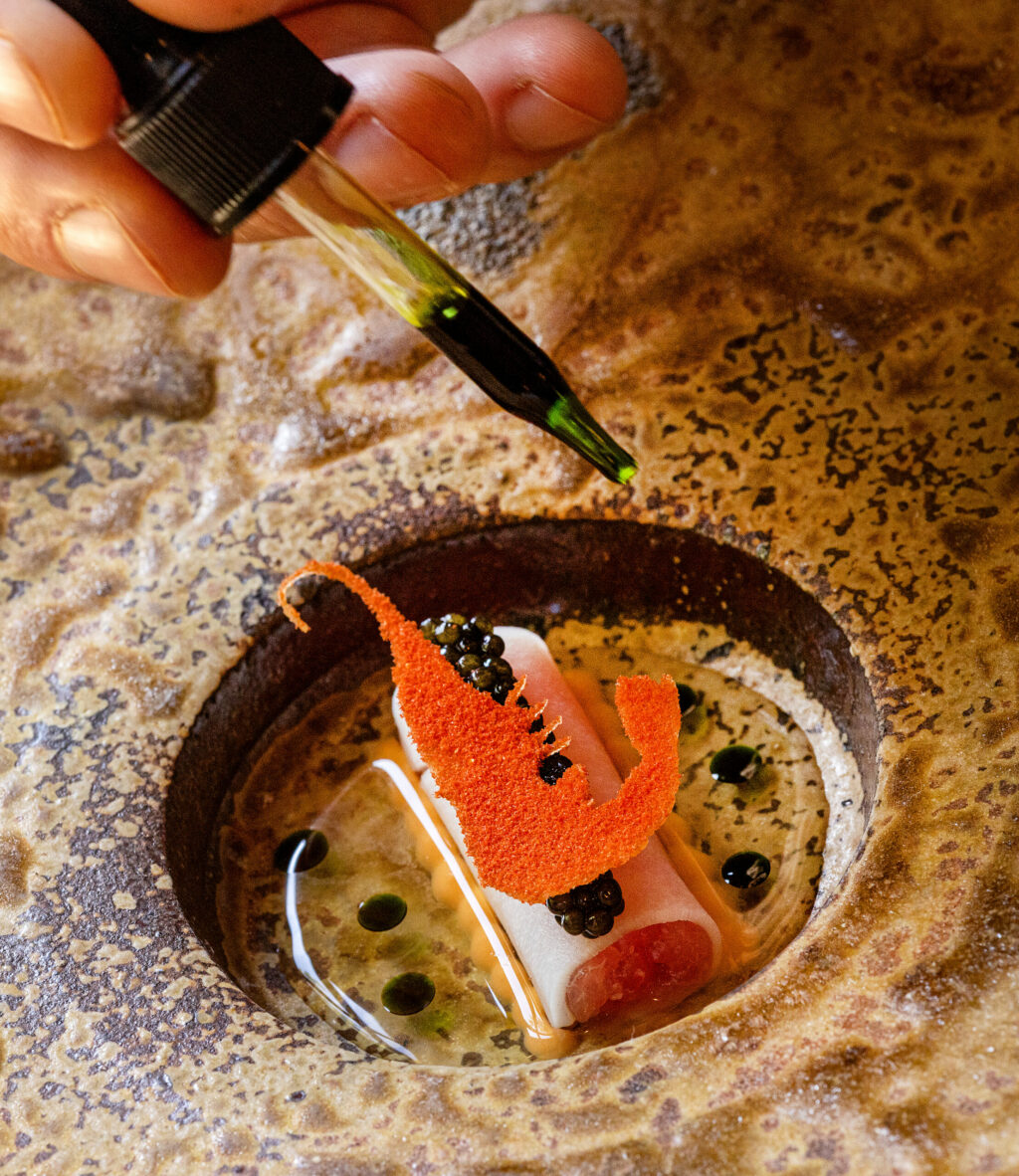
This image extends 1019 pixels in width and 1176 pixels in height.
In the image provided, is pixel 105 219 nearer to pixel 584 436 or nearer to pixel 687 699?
pixel 584 436

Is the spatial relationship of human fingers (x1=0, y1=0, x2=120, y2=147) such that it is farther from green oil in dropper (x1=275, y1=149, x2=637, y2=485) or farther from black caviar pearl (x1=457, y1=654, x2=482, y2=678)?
black caviar pearl (x1=457, y1=654, x2=482, y2=678)

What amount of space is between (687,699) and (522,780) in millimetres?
228

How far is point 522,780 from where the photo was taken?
37.6 inches

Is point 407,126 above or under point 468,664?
above

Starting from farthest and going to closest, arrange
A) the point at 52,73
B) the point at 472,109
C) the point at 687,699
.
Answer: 1. the point at 687,699
2. the point at 472,109
3. the point at 52,73

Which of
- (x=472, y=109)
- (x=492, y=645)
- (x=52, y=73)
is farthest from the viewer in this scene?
(x=492, y=645)

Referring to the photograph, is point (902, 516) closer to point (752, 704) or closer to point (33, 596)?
point (752, 704)

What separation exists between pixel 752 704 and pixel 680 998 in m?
0.30

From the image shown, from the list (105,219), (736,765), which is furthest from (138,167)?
(736,765)

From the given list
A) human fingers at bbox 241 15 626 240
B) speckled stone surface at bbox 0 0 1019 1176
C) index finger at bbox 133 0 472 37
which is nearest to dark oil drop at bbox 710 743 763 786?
speckled stone surface at bbox 0 0 1019 1176

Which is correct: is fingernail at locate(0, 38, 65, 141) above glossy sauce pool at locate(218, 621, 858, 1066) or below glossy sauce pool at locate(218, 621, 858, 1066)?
above

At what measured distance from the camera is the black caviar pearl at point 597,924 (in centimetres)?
87

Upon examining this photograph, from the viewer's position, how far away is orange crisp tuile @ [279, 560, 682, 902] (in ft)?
2.94

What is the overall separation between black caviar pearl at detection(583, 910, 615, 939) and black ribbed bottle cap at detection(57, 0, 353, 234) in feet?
1.76
